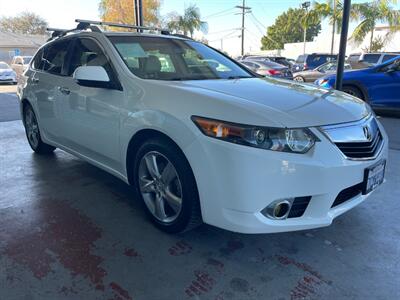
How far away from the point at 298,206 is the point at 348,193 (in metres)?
0.43

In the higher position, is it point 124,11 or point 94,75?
point 124,11

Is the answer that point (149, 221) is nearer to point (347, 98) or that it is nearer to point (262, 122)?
point (262, 122)

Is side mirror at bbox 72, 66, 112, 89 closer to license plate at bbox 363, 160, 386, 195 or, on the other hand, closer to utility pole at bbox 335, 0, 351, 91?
license plate at bbox 363, 160, 386, 195

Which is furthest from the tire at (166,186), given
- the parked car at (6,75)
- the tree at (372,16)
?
the tree at (372,16)

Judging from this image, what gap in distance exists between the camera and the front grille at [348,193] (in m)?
2.46

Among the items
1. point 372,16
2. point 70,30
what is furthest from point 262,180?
point 372,16

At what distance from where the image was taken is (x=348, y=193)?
8.27ft

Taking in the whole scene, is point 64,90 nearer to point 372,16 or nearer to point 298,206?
point 298,206

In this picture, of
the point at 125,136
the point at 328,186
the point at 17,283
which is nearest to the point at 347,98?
the point at 328,186

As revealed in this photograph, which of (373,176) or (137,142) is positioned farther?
(137,142)

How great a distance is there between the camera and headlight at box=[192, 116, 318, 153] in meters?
2.22

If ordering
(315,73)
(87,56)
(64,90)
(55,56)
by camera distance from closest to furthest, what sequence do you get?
(87,56) < (64,90) < (55,56) < (315,73)

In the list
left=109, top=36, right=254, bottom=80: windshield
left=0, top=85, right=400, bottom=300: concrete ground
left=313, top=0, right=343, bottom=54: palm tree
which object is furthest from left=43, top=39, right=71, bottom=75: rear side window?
left=313, top=0, right=343, bottom=54: palm tree

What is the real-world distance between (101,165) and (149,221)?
2.59ft
